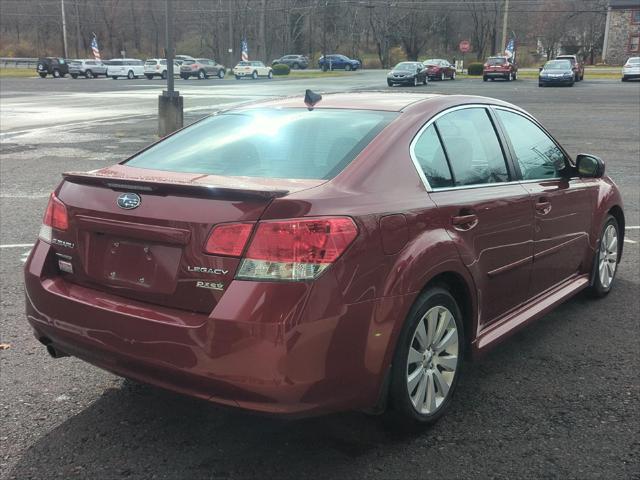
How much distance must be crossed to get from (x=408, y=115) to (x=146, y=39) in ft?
374

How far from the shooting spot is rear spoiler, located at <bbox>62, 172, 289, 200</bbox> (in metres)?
2.77

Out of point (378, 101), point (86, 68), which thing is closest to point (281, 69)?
point (86, 68)

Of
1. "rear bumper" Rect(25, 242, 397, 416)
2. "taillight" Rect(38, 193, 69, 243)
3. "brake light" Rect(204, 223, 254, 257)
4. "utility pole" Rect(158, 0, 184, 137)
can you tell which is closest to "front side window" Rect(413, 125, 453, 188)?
"rear bumper" Rect(25, 242, 397, 416)

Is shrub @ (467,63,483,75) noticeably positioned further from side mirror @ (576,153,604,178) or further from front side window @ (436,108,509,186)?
front side window @ (436,108,509,186)

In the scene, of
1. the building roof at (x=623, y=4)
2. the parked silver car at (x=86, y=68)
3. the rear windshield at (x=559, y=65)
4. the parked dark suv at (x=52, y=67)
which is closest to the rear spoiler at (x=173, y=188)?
the rear windshield at (x=559, y=65)

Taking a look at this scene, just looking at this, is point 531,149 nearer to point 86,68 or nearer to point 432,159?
point 432,159

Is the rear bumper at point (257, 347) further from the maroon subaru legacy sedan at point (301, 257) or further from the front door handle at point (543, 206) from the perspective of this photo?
the front door handle at point (543, 206)

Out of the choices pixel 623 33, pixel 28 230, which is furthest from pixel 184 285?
pixel 623 33

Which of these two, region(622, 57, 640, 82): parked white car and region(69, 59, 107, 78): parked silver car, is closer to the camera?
region(622, 57, 640, 82): parked white car

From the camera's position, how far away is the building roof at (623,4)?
7725cm

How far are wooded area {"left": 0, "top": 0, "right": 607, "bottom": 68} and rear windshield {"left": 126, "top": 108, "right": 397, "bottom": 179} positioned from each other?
87.2 meters

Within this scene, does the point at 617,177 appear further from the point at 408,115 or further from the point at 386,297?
the point at 386,297

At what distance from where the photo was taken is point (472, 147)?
3816 millimetres

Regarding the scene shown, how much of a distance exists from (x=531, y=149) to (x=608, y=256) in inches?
59.7
